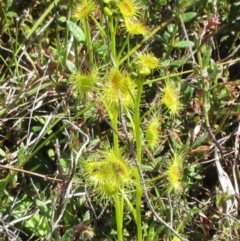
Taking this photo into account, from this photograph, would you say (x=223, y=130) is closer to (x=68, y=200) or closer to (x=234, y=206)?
(x=234, y=206)

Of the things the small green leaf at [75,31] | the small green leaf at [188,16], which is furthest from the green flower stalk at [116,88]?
the small green leaf at [188,16]

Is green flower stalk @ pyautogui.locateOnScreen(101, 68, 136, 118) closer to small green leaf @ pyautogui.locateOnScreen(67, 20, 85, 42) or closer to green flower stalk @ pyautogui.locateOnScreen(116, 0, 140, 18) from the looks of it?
green flower stalk @ pyautogui.locateOnScreen(116, 0, 140, 18)

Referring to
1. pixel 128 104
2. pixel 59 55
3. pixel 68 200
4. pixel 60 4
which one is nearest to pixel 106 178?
pixel 128 104

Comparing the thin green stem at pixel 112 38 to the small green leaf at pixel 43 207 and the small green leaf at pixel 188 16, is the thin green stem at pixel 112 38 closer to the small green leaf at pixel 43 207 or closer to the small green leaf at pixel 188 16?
the small green leaf at pixel 43 207

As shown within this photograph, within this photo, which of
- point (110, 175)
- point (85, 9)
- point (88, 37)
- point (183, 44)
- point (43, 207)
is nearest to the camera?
point (110, 175)

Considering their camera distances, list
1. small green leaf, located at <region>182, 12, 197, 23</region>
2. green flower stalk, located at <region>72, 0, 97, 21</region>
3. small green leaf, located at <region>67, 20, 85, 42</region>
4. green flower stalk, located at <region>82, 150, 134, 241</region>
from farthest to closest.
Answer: small green leaf, located at <region>182, 12, 197, 23</region>, small green leaf, located at <region>67, 20, 85, 42</region>, green flower stalk, located at <region>72, 0, 97, 21</region>, green flower stalk, located at <region>82, 150, 134, 241</region>

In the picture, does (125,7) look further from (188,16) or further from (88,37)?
(188,16)

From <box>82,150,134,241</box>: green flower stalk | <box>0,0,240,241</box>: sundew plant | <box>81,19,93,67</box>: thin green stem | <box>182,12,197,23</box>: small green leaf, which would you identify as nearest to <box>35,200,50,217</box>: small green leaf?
<box>0,0,240,241</box>: sundew plant

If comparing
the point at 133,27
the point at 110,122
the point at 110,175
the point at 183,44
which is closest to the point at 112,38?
the point at 133,27
